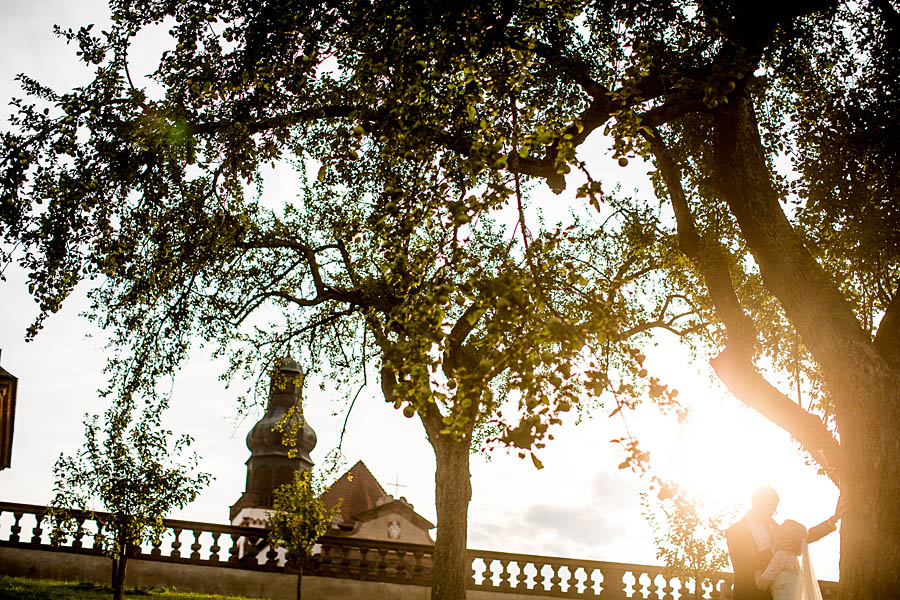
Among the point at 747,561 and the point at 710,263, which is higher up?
the point at 710,263

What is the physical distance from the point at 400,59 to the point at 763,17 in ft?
17.2

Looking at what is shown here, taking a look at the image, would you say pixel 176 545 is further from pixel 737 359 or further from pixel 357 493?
pixel 357 493

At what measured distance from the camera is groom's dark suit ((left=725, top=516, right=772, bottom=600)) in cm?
819

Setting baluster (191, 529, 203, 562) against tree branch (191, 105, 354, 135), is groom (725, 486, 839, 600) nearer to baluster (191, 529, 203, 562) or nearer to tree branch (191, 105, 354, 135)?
tree branch (191, 105, 354, 135)

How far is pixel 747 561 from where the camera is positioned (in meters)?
8.20

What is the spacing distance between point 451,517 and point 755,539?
763 centimetres

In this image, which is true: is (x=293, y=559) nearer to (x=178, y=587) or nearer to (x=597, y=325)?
(x=178, y=587)

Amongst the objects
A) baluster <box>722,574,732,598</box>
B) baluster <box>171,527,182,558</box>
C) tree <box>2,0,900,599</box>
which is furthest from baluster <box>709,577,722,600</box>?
baluster <box>171,527,182,558</box>

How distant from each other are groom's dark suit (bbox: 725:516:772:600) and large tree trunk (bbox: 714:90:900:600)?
0.97 metres

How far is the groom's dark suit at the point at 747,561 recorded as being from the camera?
819cm

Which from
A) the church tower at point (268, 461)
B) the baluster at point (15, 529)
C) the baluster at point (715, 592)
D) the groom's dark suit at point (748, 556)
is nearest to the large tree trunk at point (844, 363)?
the groom's dark suit at point (748, 556)

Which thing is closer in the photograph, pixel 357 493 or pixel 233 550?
pixel 233 550

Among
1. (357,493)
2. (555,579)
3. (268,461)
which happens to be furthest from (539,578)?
(268,461)

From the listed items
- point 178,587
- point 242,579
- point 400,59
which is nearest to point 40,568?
point 178,587
